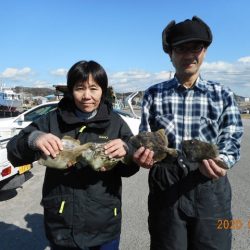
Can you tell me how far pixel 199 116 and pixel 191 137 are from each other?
0.15m

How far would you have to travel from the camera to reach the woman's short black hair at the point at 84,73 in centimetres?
268

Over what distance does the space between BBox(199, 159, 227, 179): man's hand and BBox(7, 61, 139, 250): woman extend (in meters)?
0.55

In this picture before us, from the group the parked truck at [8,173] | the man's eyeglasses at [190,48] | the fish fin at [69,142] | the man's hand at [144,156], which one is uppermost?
the man's eyeglasses at [190,48]

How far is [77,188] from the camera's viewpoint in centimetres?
267

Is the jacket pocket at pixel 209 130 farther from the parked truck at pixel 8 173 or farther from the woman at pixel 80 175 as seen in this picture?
the parked truck at pixel 8 173

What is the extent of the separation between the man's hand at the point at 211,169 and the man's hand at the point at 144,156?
304 millimetres

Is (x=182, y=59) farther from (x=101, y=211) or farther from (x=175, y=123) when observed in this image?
(x=101, y=211)

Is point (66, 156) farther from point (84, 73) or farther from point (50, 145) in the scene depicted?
point (84, 73)

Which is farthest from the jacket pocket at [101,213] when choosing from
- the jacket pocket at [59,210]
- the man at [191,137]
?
the man at [191,137]

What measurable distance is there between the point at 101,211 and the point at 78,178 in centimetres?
29

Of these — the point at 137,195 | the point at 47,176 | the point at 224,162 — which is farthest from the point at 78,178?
the point at 137,195

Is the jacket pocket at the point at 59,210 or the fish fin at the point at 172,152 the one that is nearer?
the fish fin at the point at 172,152

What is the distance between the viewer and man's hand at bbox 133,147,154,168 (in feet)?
7.59

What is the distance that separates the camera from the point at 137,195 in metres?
6.99
